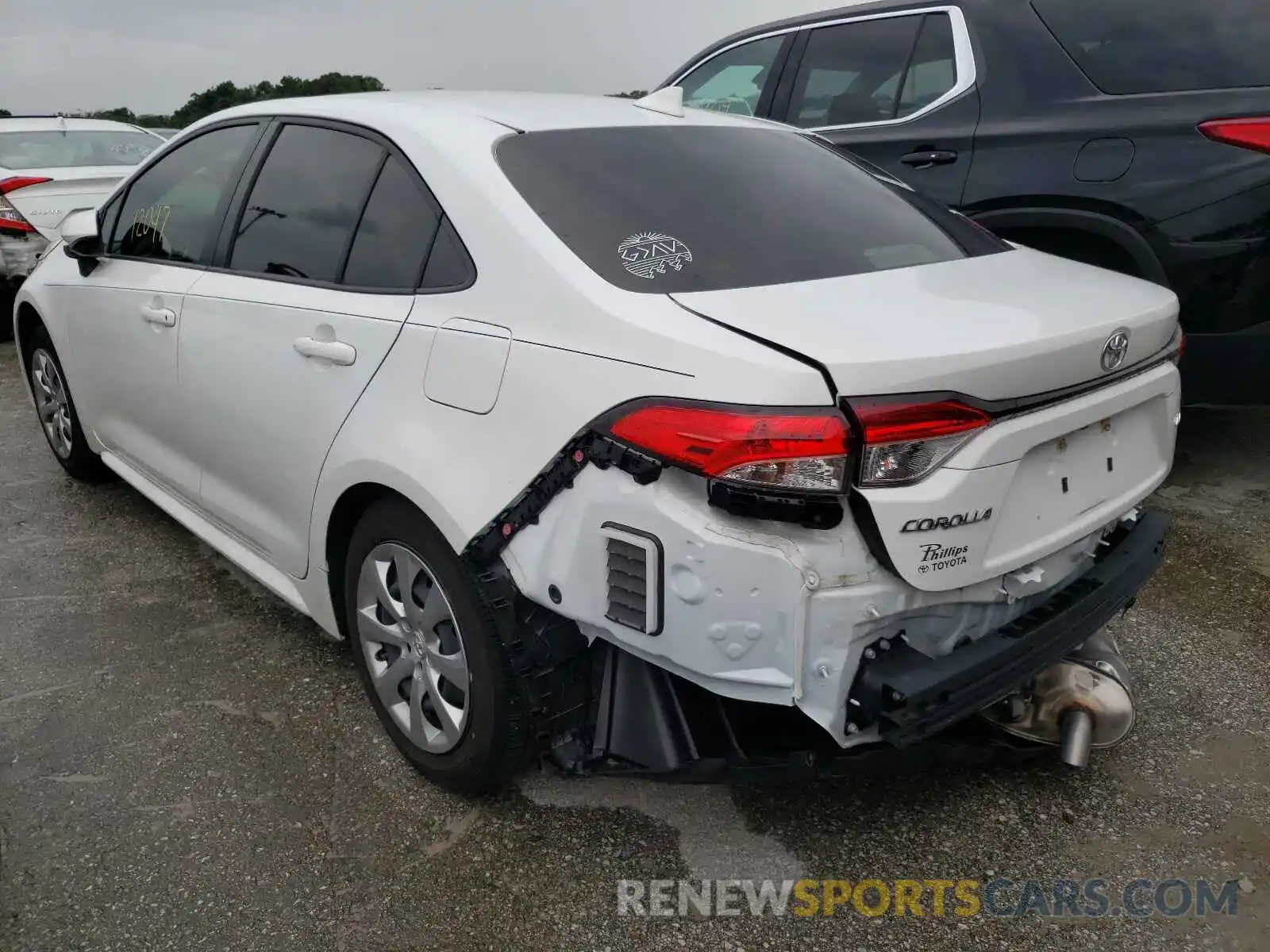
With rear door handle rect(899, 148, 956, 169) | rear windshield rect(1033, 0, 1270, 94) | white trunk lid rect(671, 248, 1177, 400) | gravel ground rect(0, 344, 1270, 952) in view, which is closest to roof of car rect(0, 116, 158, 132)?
gravel ground rect(0, 344, 1270, 952)

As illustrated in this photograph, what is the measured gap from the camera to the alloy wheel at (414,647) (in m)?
2.24

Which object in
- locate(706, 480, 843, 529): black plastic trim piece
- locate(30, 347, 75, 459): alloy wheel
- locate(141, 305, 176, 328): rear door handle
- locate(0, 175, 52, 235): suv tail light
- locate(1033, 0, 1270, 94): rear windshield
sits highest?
locate(1033, 0, 1270, 94): rear windshield

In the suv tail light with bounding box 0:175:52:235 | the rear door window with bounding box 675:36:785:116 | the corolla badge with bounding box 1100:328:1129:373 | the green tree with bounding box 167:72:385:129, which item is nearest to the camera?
the corolla badge with bounding box 1100:328:1129:373

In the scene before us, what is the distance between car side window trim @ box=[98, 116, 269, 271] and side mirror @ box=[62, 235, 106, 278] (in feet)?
0.07

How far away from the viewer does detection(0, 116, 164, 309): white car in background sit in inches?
286

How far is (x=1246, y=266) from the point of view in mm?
3535

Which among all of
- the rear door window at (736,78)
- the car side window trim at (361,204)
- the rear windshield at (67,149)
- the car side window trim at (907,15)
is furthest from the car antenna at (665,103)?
the rear windshield at (67,149)

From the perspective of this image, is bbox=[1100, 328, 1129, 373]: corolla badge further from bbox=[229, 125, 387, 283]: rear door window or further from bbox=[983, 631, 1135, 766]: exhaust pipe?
bbox=[229, 125, 387, 283]: rear door window

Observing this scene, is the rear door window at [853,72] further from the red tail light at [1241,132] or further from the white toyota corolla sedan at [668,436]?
the white toyota corolla sedan at [668,436]

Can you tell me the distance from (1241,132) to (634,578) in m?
2.99

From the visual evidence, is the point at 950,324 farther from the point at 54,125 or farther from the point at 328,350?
the point at 54,125

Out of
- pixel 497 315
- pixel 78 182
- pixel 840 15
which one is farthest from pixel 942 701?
pixel 78 182

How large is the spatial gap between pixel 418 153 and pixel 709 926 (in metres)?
1.81

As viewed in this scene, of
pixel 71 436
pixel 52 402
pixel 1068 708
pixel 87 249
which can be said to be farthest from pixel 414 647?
pixel 52 402
